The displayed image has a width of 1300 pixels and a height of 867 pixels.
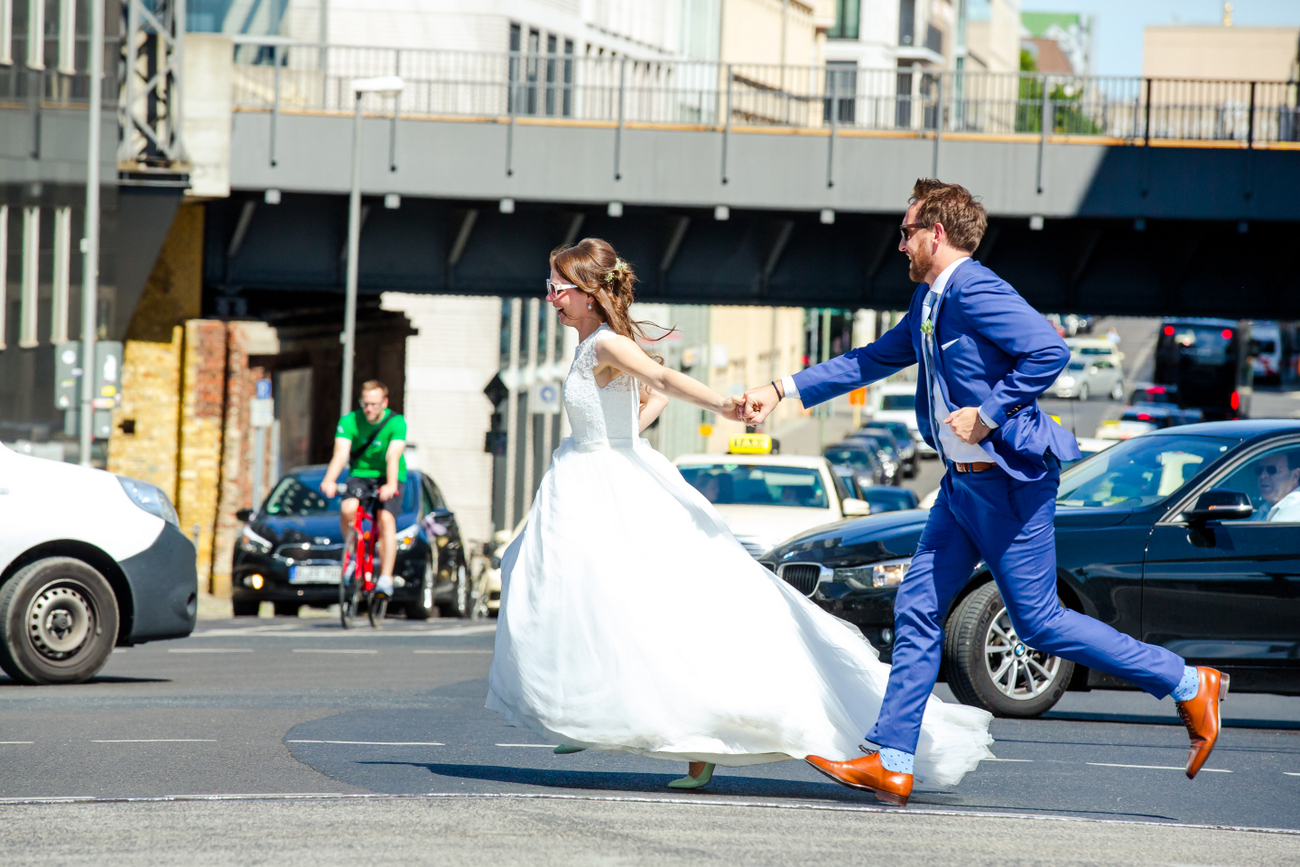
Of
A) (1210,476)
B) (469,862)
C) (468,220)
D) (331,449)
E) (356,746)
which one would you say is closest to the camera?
(469,862)

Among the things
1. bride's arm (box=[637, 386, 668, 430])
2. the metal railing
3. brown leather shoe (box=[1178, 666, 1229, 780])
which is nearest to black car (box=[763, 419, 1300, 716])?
brown leather shoe (box=[1178, 666, 1229, 780])

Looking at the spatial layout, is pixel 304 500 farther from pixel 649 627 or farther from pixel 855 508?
pixel 649 627

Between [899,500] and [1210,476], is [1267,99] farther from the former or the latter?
[1210,476]

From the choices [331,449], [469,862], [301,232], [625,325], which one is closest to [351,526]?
[625,325]

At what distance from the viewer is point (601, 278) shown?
630cm

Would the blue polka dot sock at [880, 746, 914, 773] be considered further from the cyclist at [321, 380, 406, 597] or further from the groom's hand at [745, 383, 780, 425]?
the cyclist at [321, 380, 406, 597]

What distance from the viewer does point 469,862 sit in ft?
16.2

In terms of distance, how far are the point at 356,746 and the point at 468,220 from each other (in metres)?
21.0

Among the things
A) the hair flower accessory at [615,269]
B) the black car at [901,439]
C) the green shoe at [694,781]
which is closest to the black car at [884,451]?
the black car at [901,439]

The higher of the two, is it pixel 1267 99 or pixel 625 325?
pixel 1267 99

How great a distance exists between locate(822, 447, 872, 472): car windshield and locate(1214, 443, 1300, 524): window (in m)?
40.4

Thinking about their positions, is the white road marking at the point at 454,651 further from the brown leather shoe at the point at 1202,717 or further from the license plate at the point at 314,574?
the brown leather shoe at the point at 1202,717

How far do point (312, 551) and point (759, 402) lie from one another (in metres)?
12.8

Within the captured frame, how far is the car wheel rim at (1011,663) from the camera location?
9023 millimetres
